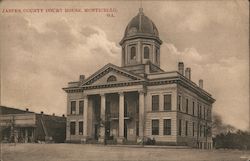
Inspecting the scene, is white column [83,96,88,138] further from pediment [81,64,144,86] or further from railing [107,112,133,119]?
railing [107,112,133,119]

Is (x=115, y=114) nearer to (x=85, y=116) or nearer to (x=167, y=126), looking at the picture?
(x=85, y=116)


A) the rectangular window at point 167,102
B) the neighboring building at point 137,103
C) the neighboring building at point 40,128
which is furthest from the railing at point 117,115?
the neighboring building at point 40,128

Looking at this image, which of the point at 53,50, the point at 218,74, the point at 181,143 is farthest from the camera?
the point at 181,143

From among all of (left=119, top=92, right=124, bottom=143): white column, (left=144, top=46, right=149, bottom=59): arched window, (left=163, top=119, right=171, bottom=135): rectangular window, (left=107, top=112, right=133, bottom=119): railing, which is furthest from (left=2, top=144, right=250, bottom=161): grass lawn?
(left=144, top=46, right=149, bottom=59): arched window

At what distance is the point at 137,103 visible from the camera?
27406mm

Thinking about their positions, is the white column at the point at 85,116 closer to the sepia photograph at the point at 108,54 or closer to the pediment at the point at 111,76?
the pediment at the point at 111,76

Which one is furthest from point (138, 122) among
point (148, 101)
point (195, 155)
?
point (195, 155)

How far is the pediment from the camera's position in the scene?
2648 cm

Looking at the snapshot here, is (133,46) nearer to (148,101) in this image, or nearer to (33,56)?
(148,101)

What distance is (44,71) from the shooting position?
1619cm

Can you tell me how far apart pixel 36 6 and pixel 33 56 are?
212 cm

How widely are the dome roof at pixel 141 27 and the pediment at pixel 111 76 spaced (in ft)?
8.50

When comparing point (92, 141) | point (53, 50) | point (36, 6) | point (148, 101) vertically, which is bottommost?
point (92, 141)

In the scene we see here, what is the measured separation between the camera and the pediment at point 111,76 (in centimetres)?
2648
